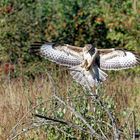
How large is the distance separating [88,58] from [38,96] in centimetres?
65

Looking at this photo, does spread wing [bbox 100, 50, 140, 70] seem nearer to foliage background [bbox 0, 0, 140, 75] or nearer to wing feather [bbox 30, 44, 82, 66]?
wing feather [bbox 30, 44, 82, 66]

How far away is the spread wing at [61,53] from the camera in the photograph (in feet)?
24.7

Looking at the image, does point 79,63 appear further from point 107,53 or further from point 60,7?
point 60,7

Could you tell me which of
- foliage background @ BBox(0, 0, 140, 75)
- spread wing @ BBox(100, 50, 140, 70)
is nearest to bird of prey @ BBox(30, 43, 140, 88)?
spread wing @ BBox(100, 50, 140, 70)

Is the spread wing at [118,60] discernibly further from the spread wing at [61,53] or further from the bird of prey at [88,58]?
the spread wing at [61,53]

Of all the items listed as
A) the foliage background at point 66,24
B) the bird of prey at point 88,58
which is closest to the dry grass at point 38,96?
the bird of prey at point 88,58

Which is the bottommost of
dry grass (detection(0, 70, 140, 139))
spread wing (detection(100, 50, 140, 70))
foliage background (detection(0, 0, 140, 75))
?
dry grass (detection(0, 70, 140, 139))

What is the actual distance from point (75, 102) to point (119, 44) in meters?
5.86

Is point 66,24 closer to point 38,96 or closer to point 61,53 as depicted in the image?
point 61,53

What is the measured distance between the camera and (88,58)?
290 inches

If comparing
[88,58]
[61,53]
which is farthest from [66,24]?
[88,58]

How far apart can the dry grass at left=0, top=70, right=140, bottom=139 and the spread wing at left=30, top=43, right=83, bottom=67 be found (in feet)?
0.82

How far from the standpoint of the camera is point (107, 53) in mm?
7652

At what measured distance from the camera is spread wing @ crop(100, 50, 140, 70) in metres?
7.60
